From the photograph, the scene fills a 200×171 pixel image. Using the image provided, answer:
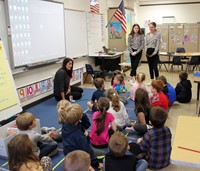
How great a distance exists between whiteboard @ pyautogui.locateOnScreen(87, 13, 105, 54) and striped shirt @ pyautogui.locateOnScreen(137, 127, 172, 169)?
16.4ft

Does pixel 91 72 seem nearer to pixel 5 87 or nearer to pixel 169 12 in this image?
pixel 5 87

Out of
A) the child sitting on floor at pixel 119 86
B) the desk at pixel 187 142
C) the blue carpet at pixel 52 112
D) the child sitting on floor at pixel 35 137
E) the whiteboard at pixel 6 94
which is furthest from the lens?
the child sitting on floor at pixel 119 86

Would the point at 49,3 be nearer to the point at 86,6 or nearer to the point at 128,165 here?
the point at 86,6

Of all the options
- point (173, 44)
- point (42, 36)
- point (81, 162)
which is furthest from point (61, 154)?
point (173, 44)

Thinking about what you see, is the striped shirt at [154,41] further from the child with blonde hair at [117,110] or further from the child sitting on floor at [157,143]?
the child sitting on floor at [157,143]

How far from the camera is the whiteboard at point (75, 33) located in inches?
238

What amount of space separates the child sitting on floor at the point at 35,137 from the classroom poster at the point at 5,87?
3.24 ft

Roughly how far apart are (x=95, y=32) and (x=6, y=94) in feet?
14.3

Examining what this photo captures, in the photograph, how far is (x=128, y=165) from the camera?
1.91 meters

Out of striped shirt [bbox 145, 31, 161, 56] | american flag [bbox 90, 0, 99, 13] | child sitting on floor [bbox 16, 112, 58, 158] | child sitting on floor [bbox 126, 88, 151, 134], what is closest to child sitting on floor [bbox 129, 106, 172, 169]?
child sitting on floor [bbox 126, 88, 151, 134]

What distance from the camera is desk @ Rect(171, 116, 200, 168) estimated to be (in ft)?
4.56

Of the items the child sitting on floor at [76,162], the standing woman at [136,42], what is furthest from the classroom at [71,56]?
the standing woman at [136,42]

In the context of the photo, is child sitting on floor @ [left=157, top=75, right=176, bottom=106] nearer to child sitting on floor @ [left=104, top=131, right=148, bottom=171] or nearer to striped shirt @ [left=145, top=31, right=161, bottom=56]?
striped shirt @ [left=145, top=31, right=161, bottom=56]

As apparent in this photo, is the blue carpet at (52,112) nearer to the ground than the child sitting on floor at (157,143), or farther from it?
nearer to the ground
